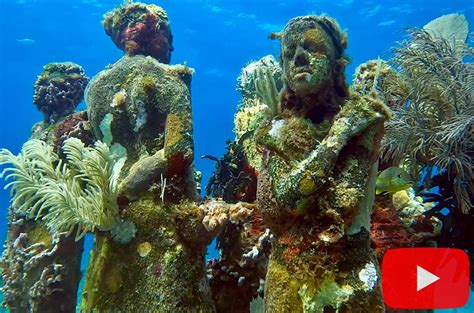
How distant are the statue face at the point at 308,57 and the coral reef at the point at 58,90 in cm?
597

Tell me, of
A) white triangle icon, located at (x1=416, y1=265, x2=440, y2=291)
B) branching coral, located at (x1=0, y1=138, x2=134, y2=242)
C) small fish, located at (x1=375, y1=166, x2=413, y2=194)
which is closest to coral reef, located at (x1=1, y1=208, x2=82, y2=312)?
branching coral, located at (x1=0, y1=138, x2=134, y2=242)

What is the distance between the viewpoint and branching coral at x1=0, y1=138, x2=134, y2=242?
4211 mm

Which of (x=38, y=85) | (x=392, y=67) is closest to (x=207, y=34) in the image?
(x=38, y=85)

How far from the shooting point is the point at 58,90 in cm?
827

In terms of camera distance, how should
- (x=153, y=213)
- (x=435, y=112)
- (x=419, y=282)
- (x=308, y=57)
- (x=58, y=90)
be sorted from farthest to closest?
(x=58, y=90)
(x=435, y=112)
(x=153, y=213)
(x=308, y=57)
(x=419, y=282)

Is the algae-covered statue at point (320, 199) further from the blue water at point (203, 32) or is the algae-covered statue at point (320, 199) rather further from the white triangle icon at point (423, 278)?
the blue water at point (203, 32)

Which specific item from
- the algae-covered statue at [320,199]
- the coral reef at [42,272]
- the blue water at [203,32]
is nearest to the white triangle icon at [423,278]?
the algae-covered statue at [320,199]

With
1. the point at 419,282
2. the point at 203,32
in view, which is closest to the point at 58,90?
the point at 419,282

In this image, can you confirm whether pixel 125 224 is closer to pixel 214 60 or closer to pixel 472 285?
pixel 472 285

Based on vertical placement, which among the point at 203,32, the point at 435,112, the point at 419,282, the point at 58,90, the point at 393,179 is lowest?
the point at 419,282

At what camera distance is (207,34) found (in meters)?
38.0

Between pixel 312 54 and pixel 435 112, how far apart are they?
223cm

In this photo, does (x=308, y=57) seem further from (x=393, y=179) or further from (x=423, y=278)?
(x=423, y=278)

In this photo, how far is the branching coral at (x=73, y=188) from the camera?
166 inches
